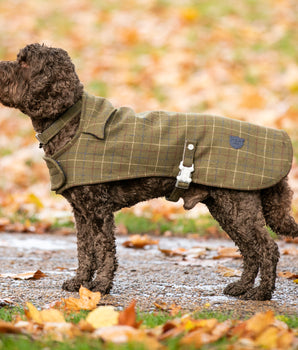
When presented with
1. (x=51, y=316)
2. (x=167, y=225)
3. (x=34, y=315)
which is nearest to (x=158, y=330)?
(x=51, y=316)

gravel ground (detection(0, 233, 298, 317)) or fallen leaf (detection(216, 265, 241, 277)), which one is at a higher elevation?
fallen leaf (detection(216, 265, 241, 277))

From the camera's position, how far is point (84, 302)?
11.5ft

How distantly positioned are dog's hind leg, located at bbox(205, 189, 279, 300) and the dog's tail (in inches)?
7.1

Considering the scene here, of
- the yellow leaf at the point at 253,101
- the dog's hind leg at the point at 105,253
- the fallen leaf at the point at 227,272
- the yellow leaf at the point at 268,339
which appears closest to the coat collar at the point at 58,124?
the dog's hind leg at the point at 105,253

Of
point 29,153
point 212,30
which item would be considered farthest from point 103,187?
point 212,30

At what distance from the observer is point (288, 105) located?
442 inches

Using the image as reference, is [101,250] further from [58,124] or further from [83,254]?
[58,124]

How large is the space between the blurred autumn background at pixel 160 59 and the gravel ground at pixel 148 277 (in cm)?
185

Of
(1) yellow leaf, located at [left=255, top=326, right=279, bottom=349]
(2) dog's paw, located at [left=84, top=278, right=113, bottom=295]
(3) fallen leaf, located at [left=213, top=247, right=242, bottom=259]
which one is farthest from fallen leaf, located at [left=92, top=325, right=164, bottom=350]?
(3) fallen leaf, located at [left=213, top=247, right=242, bottom=259]

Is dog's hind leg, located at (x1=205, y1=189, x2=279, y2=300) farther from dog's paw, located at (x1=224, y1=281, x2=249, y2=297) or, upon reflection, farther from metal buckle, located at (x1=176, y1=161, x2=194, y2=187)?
metal buckle, located at (x1=176, y1=161, x2=194, y2=187)

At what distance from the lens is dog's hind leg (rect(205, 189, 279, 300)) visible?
13.0 feet

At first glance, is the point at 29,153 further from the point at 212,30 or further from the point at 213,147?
the point at 213,147

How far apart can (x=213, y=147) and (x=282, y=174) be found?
22.5 inches

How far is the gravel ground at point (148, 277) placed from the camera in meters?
3.77
